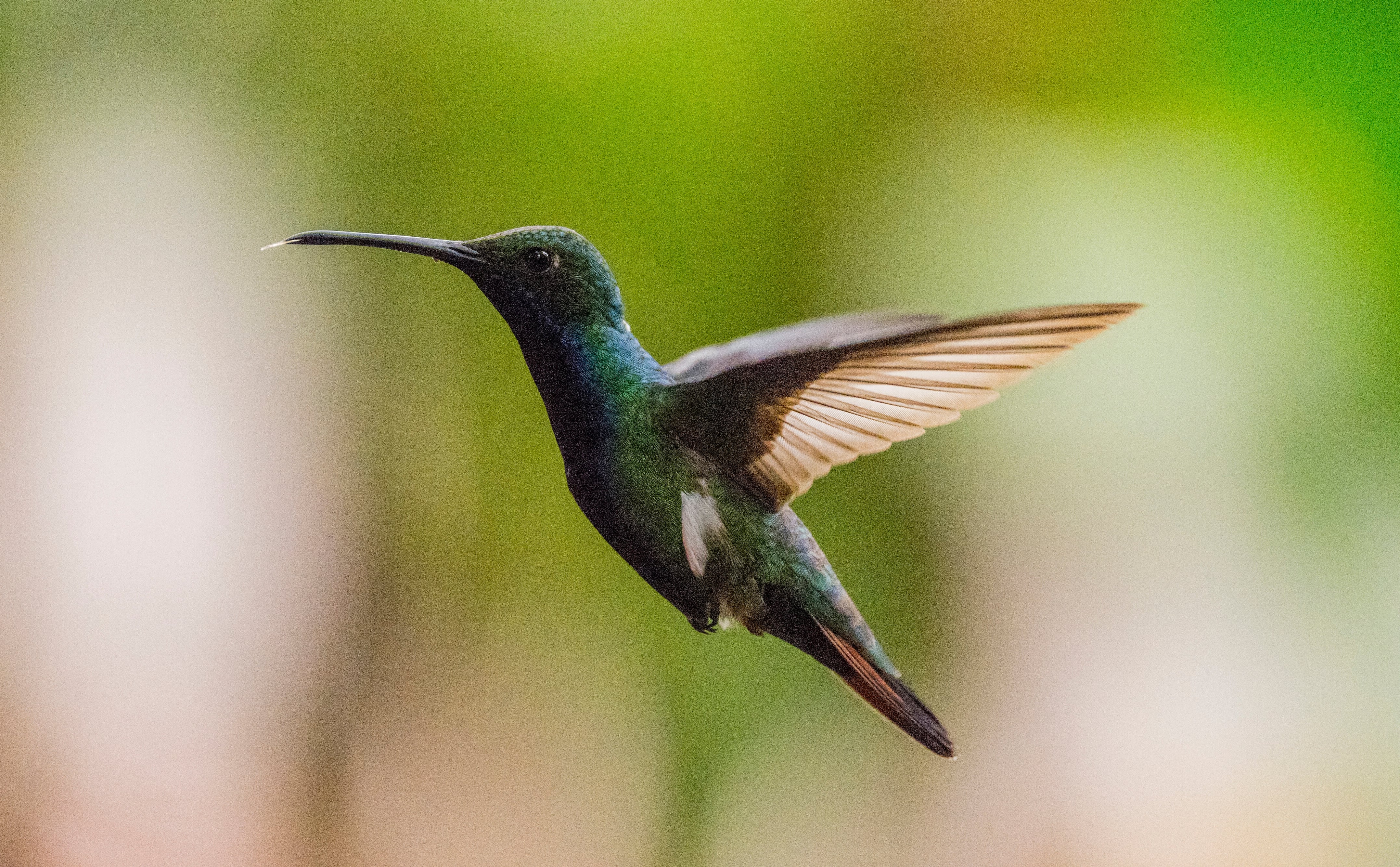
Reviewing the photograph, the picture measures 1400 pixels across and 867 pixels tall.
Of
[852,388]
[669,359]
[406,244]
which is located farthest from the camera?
[669,359]

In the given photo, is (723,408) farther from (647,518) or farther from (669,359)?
(669,359)

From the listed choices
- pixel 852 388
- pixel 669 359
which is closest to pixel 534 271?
pixel 852 388

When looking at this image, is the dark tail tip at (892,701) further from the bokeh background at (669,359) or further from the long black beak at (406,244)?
the bokeh background at (669,359)

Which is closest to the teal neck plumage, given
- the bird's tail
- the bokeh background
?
the bird's tail

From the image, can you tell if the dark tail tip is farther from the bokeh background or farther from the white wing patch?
the bokeh background

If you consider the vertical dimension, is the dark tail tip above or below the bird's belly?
below

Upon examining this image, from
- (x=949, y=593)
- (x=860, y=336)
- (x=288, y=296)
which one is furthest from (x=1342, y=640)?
(x=288, y=296)
